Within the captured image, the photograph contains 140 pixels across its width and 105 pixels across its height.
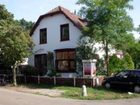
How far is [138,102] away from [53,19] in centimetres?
1762

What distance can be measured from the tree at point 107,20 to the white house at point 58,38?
2649 millimetres

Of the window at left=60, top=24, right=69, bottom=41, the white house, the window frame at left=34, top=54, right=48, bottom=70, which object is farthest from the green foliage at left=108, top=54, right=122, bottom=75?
the window frame at left=34, top=54, right=48, bottom=70

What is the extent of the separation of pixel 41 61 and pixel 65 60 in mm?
3916

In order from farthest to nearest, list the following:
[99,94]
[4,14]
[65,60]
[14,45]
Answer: [4,14] → [65,60] → [14,45] → [99,94]

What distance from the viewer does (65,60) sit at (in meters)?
34.0

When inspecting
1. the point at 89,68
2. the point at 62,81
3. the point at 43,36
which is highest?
the point at 43,36

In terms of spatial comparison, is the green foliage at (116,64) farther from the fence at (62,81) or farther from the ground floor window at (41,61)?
the ground floor window at (41,61)

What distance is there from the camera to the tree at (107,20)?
2906cm

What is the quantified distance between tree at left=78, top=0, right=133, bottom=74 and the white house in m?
2.65

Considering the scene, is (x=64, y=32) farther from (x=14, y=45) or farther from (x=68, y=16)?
(x=14, y=45)

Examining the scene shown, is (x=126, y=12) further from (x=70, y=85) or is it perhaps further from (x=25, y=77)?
(x=25, y=77)

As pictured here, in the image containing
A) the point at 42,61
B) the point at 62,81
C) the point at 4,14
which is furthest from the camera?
the point at 4,14

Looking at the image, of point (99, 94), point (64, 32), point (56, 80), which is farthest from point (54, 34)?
point (99, 94)

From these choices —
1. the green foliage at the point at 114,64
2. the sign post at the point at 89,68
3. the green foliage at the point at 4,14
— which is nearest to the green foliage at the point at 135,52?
the green foliage at the point at 114,64
